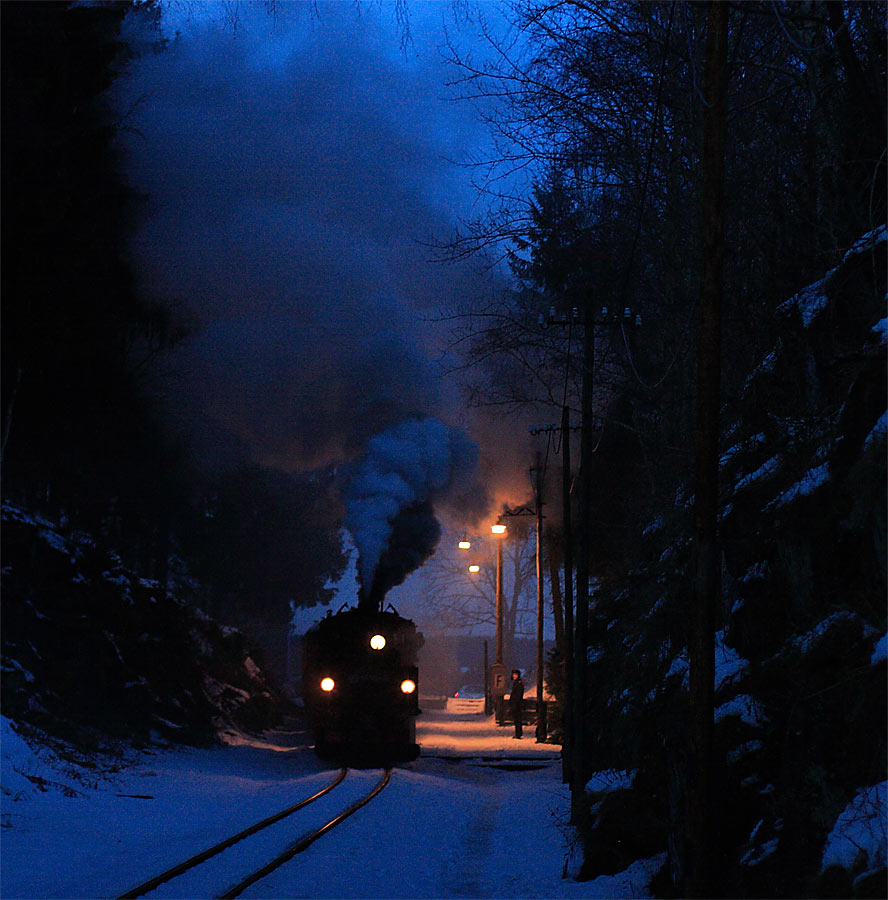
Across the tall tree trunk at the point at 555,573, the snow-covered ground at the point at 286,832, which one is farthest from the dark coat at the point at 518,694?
the snow-covered ground at the point at 286,832

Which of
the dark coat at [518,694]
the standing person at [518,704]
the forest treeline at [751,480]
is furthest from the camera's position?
the dark coat at [518,694]

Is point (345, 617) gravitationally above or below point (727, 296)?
below

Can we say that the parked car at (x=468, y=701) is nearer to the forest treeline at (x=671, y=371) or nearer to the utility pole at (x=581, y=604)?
the forest treeline at (x=671, y=371)

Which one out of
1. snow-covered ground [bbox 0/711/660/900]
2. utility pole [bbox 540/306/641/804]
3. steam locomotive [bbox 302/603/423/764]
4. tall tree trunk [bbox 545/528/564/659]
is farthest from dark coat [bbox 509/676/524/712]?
utility pole [bbox 540/306/641/804]

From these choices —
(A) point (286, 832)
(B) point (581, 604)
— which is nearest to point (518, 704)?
(B) point (581, 604)

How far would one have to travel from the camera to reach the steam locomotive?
2059cm

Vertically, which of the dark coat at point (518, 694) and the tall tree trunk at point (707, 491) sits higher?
the tall tree trunk at point (707, 491)

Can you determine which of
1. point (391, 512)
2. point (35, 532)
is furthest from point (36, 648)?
point (391, 512)

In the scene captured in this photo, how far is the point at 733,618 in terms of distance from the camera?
10156 millimetres

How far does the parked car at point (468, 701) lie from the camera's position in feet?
178

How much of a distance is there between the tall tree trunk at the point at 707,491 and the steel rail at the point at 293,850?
4.17 metres

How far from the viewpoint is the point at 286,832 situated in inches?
502

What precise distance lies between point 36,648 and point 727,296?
15.8 meters

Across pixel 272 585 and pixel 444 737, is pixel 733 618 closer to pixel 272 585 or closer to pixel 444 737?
pixel 444 737
